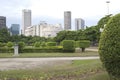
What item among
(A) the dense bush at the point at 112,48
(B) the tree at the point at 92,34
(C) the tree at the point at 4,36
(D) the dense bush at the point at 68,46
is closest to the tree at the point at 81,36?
(B) the tree at the point at 92,34

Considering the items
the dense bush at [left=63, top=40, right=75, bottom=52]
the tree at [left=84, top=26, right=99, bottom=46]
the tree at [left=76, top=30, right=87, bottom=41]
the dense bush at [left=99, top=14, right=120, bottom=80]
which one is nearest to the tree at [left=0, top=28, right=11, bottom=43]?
the tree at [left=76, top=30, right=87, bottom=41]

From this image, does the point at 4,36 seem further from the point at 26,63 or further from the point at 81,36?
the point at 26,63

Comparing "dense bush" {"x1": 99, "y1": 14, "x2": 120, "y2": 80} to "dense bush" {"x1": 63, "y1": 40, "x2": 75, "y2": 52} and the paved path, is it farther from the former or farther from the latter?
"dense bush" {"x1": 63, "y1": 40, "x2": 75, "y2": 52}

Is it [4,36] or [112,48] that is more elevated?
[4,36]

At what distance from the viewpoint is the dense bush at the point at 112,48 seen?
27.0 feet

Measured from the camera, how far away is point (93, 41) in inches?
2749

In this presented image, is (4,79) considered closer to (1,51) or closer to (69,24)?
(1,51)

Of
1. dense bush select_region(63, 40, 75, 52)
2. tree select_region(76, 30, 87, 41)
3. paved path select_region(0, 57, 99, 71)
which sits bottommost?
paved path select_region(0, 57, 99, 71)

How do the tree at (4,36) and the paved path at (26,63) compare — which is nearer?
the paved path at (26,63)

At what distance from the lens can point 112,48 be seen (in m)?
8.27

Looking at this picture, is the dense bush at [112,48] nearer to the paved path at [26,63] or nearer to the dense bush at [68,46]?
the paved path at [26,63]

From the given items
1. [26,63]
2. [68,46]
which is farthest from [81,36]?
[26,63]

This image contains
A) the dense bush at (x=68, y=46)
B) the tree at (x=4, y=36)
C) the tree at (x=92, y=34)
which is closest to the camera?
the dense bush at (x=68, y=46)

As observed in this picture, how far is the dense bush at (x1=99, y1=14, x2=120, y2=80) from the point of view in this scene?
8.23 metres
